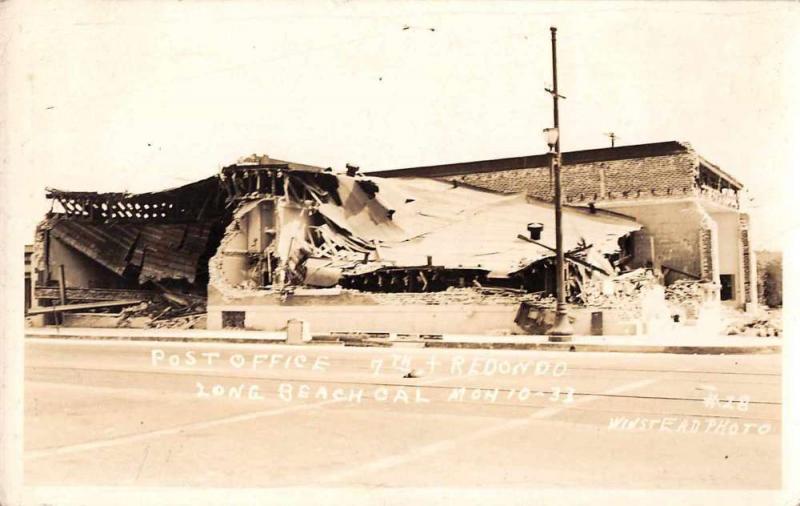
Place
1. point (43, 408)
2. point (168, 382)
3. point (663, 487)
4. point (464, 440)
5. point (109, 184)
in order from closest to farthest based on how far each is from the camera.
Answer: point (663, 487), point (464, 440), point (43, 408), point (168, 382), point (109, 184)

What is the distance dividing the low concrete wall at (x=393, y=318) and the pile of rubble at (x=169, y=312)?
11.0 feet

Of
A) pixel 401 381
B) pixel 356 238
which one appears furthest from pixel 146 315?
pixel 401 381

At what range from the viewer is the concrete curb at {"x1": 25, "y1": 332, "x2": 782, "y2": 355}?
15.6 m

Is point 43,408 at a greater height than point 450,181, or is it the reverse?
point 450,181

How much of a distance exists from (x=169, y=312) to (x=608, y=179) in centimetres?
1577

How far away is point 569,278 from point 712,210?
19.5 feet

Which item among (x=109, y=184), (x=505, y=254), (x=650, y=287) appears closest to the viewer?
(x=109, y=184)

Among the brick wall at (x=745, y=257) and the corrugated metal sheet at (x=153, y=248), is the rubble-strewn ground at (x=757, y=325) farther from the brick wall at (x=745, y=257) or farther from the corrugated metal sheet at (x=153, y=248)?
the corrugated metal sheet at (x=153, y=248)

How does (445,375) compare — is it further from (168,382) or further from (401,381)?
(168,382)

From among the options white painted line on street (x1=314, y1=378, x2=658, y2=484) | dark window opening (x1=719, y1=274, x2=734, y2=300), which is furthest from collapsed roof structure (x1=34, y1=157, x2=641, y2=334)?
white painted line on street (x1=314, y1=378, x2=658, y2=484)

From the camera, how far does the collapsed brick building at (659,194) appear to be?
73.9ft

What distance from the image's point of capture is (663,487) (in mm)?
6973

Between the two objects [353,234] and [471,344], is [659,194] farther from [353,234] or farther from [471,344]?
[471,344]

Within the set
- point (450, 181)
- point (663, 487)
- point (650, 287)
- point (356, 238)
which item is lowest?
point (663, 487)
